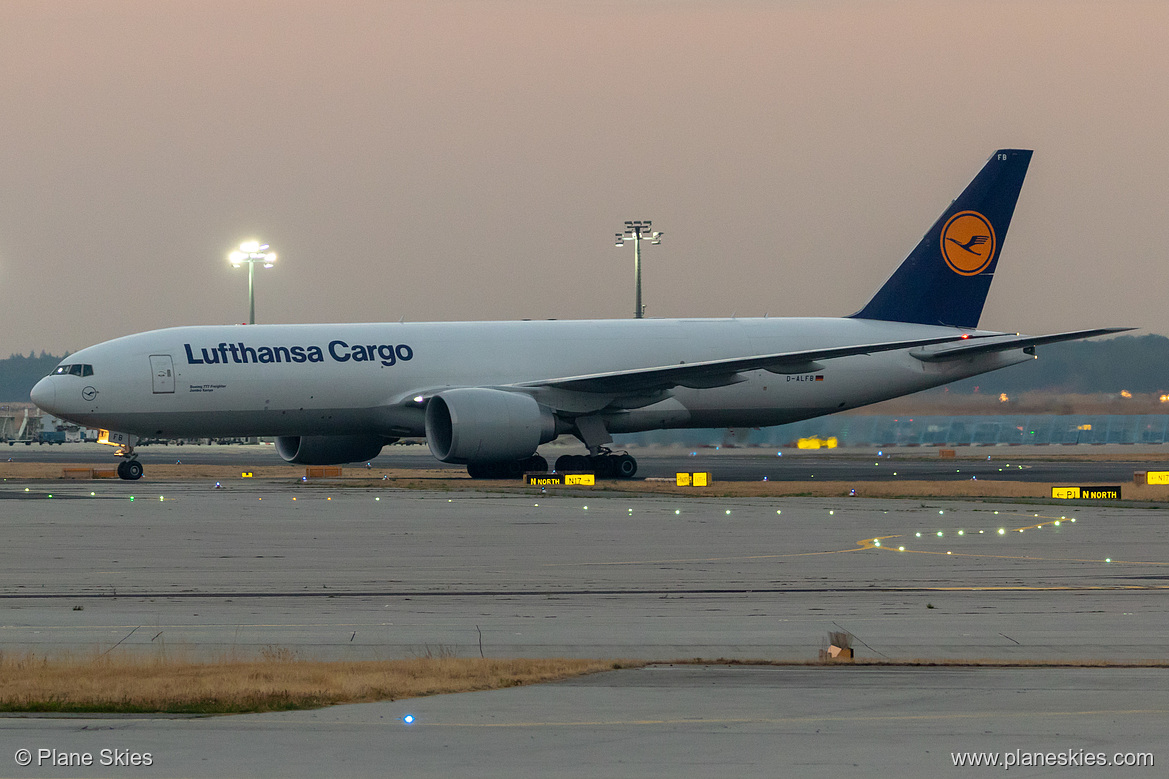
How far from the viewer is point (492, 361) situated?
3956 centimetres

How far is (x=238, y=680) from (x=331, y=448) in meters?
32.8

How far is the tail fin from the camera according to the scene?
43969 millimetres

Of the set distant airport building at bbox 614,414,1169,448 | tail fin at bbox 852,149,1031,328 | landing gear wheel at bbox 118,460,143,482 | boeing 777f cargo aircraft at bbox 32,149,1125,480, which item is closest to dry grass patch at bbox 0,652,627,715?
boeing 777f cargo aircraft at bbox 32,149,1125,480

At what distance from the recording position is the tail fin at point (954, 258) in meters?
44.0

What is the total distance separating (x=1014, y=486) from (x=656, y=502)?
9749 millimetres

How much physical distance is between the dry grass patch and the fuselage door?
27.6m

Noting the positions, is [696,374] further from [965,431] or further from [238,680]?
[965,431]

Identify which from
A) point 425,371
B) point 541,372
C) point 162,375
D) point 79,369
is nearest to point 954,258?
point 541,372

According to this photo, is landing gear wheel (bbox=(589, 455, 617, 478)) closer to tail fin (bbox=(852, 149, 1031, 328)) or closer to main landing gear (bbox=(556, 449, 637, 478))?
main landing gear (bbox=(556, 449, 637, 478))

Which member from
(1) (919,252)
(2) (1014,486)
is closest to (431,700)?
(2) (1014,486)

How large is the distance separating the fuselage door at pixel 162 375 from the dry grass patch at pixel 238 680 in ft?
90.5

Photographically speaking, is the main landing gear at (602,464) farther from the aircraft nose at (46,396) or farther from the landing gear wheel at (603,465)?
the aircraft nose at (46,396)

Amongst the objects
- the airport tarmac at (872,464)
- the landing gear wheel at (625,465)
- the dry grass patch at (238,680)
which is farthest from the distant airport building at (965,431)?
the dry grass patch at (238,680)

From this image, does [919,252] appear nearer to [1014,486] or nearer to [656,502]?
[1014,486]
